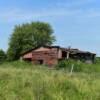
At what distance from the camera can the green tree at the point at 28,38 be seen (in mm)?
89625

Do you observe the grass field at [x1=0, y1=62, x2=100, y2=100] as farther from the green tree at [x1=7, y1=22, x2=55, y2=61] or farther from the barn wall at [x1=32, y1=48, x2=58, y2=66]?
the green tree at [x1=7, y1=22, x2=55, y2=61]

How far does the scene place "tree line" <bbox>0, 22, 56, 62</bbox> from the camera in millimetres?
89312

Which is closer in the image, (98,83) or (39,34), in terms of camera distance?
(98,83)

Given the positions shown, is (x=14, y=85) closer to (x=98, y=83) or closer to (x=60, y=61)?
(x=98, y=83)

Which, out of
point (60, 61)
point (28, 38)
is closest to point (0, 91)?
point (60, 61)

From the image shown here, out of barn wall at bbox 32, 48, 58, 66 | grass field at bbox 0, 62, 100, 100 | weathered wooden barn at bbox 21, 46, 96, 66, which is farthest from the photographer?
barn wall at bbox 32, 48, 58, 66

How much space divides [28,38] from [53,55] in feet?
85.7

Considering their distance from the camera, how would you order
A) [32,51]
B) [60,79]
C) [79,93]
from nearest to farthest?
[79,93]
[60,79]
[32,51]

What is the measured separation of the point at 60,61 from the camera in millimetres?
63688

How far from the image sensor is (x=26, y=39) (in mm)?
91250

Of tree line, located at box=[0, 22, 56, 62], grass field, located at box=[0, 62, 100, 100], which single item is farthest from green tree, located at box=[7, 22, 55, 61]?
grass field, located at box=[0, 62, 100, 100]

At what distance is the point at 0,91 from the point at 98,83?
4717 mm

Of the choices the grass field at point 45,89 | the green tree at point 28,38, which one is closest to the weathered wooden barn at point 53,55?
the green tree at point 28,38

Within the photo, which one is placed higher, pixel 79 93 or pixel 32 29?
pixel 32 29
